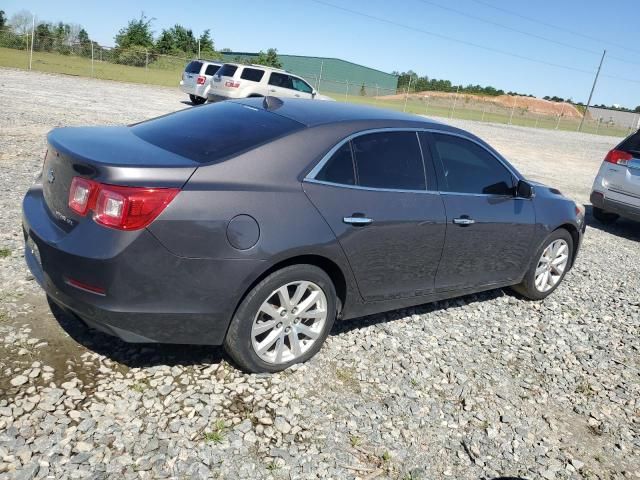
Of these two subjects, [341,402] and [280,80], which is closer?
[341,402]

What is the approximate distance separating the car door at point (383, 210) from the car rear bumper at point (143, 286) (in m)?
0.70

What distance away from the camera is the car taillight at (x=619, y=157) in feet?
27.3

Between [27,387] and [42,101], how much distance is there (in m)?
14.0

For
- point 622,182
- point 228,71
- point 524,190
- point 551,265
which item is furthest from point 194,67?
point 524,190

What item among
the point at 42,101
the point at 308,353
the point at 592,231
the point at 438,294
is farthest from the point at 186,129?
the point at 42,101

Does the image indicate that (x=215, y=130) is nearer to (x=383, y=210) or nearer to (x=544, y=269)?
(x=383, y=210)

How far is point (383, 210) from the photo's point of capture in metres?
3.51

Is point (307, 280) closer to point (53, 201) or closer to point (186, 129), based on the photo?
point (186, 129)

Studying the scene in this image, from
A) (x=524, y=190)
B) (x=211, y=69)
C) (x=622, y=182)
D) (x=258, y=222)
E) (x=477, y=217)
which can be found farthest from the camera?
(x=211, y=69)

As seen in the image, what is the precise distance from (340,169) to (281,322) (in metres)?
1.03

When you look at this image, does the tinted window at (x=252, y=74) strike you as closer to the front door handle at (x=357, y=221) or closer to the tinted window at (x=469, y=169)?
the tinted window at (x=469, y=169)

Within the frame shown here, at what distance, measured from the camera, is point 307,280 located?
3.22 m

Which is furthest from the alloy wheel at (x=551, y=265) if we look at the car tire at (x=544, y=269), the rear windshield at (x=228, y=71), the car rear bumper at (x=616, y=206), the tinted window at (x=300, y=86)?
the tinted window at (x=300, y=86)

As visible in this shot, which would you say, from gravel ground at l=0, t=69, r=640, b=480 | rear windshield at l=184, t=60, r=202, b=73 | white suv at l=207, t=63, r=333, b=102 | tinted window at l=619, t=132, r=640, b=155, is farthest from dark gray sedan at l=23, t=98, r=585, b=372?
rear windshield at l=184, t=60, r=202, b=73
